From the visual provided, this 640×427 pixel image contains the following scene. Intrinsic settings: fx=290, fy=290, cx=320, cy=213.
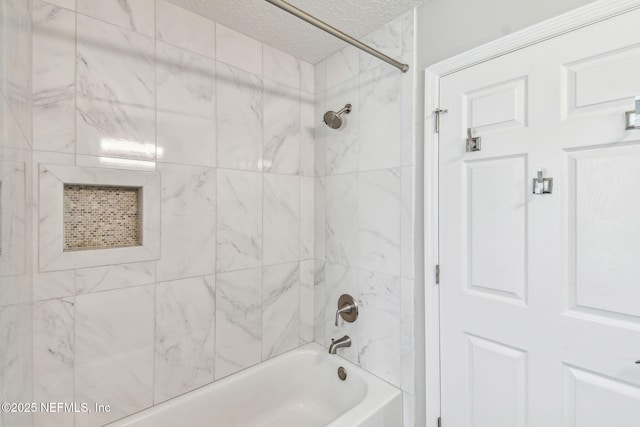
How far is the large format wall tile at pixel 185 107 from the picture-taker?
4.81ft

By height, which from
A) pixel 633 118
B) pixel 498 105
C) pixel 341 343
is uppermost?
pixel 498 105

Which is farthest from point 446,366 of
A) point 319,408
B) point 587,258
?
point 319,408

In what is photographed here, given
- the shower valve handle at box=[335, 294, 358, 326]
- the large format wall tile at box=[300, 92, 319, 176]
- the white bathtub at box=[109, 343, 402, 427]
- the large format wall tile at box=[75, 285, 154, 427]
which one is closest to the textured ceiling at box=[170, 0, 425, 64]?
the large format wall tile at box=[300, 92, 319, 176]

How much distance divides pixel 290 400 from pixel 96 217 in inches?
60.9

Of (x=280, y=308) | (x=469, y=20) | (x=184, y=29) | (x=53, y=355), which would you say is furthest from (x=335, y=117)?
(x=53, y=355)

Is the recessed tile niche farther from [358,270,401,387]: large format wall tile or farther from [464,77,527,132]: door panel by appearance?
[464,77,527,132]: door panel

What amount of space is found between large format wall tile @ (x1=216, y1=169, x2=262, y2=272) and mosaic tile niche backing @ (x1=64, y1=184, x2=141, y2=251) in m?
0.41

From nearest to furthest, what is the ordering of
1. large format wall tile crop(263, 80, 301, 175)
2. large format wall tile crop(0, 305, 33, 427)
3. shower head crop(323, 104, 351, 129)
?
large format wall tile crop(0, 305, 33, 427) < shower head crop(323, 104, 351, 129) < large format wall tile crop(263, 80, 301, 175)

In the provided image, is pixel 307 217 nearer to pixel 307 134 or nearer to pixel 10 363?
pixel 307 134

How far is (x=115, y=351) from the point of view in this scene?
1.33 meters

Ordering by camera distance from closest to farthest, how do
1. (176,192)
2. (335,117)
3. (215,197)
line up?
(176,192) < (215,197) < (335,117)

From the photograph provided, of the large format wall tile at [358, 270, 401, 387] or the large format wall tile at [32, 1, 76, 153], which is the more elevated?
the large format wall tile at [32, 1, 76, 153]

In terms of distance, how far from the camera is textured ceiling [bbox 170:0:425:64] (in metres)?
1.47

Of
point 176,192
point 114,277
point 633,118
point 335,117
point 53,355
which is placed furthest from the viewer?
point 335,117
